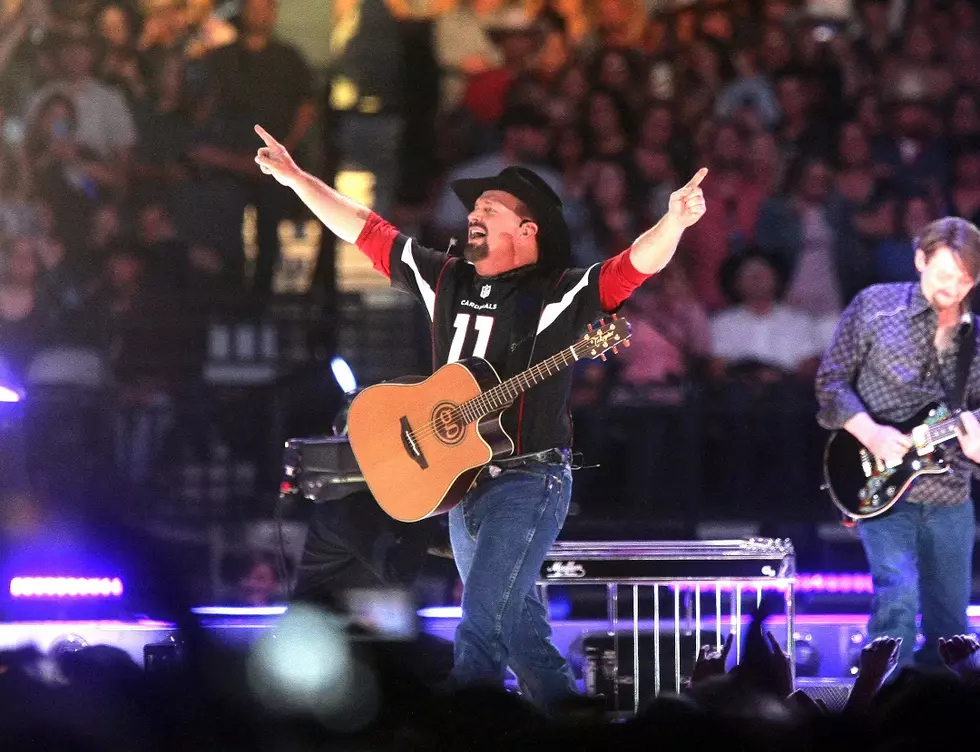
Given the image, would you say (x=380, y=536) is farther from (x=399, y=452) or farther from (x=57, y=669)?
(x=57, y=669)

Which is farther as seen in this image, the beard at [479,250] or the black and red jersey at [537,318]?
the beard at [479,250]

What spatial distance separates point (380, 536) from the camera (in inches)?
244

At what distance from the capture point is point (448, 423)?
223 inches

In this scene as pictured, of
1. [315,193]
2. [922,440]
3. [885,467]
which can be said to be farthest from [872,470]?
[315,193]

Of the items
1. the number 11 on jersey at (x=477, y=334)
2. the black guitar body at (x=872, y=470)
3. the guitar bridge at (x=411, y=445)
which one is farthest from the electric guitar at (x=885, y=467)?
the guitar bridge at (x=411, y=445)

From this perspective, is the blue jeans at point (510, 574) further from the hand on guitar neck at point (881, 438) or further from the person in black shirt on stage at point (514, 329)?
the hand on guitar neck at point (881, 438)

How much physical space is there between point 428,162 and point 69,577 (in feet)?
12.0

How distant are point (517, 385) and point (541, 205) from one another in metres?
0.75

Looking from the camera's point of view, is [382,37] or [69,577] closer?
[69,577]

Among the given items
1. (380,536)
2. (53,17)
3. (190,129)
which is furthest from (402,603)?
(53,17)

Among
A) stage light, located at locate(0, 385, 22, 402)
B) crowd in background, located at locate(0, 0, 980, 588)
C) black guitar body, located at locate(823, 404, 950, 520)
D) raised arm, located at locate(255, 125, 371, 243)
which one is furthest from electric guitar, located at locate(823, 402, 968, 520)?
stage light, located at locate(0, 385, 22, 402)

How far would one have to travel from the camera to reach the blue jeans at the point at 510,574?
17.8 feet

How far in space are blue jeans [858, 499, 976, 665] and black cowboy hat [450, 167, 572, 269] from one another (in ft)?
5.72

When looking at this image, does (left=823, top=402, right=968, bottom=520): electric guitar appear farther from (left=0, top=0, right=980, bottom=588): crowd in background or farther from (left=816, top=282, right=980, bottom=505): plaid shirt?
(left=0, top=0, right=980, bottom=588): crowd in background
